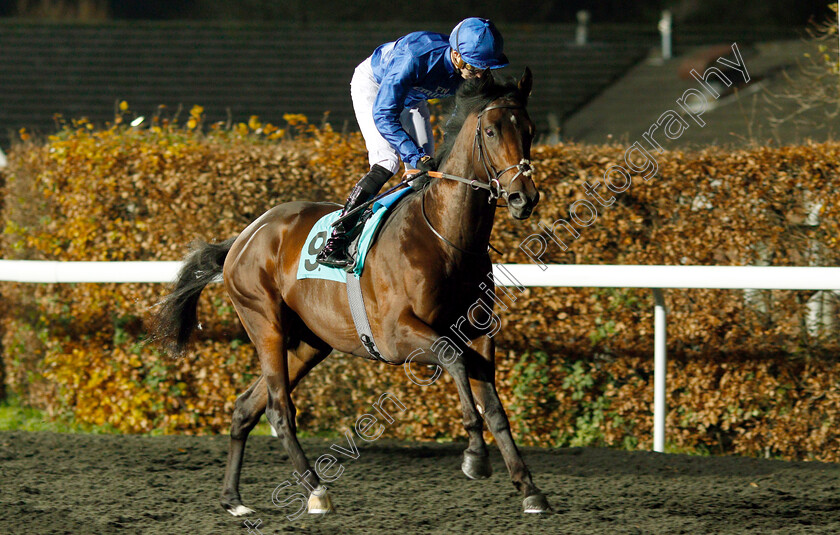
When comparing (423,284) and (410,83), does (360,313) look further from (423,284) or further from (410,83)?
(410,83)

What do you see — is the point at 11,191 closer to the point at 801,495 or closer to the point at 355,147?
the point at 355,147

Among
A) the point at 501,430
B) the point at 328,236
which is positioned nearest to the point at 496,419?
Answer: the point at 501,430

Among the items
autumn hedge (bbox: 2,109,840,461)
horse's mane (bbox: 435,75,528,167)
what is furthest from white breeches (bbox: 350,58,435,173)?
autumn hedge (bbox: 2,109,840,461)

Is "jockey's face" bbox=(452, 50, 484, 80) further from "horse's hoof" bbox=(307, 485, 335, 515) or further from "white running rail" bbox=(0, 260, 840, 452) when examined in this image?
"horse's hoof" bbox=(307, 485, 335, 515)

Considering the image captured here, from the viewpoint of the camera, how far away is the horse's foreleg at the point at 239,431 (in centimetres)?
405

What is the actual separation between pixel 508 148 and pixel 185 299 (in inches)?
80.3

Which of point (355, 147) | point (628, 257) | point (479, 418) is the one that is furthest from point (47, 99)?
point (479, 418)

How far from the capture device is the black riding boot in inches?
154

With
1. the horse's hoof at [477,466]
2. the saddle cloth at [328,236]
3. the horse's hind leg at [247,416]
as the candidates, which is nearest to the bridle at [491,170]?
the saddle cloth at [328,236]

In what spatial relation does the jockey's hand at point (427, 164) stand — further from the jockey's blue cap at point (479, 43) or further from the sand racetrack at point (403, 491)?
the sand racetrack at point (403, 491)

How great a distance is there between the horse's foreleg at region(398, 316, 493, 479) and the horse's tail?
1.48 m

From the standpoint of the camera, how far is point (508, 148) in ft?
11.0

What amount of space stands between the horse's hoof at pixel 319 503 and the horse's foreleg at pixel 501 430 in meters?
0.85

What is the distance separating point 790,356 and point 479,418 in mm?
2294
